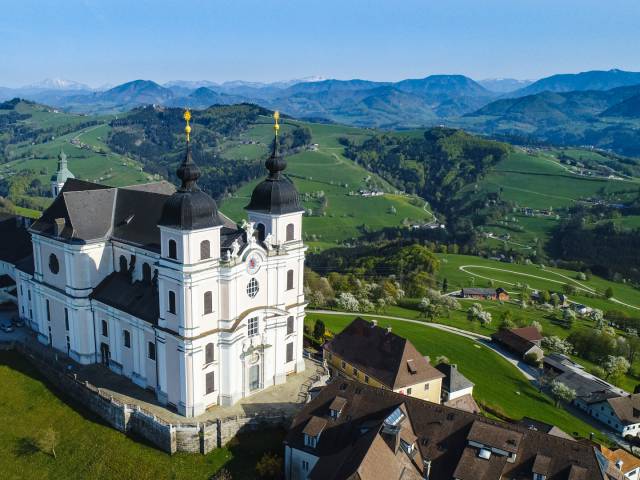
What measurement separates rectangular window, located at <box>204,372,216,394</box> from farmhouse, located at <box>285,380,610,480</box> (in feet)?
28.4

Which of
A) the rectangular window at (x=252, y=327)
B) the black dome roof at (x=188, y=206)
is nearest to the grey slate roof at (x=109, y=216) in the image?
the black dome roof at (x=188, y=206)

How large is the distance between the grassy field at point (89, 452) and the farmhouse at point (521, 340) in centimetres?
4799

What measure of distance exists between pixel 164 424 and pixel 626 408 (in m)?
49.6

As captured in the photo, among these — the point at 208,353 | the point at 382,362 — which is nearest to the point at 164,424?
the point at 208,353

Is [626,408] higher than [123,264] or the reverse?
the reverse

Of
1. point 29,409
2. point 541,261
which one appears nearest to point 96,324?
point 29,409

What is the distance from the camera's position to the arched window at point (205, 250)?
134ft

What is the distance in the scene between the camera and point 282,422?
43.7m

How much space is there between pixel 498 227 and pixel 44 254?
15159 centimetres

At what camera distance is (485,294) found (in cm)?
11338

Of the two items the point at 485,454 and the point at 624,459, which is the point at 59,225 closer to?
the point at 485,454

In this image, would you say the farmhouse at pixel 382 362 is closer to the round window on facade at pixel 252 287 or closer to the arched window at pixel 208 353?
the round window on facade at pixel 252 287

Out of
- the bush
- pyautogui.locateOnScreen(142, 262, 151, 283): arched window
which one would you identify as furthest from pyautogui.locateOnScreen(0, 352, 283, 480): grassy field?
pyautogui.locateOnScreen(142, 262, 151, 283): arched window

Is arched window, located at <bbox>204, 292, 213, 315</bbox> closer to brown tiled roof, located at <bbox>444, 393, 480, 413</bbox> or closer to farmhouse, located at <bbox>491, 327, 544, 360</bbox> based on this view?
brown tiled roof, located at <bbox>444, 393, 480, 413</bbox>
